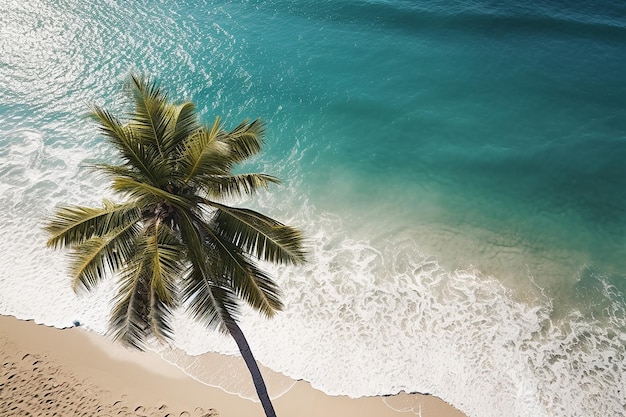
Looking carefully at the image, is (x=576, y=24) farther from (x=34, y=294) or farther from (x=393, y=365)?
(x=34, y=294)

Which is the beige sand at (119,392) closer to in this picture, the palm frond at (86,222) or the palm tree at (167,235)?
the palm tree at (167,235)

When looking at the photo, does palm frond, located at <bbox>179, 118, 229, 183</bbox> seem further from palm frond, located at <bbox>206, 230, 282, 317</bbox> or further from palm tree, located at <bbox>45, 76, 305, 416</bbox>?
palm frond, located at <bbox>206, 230, 282, 317</bbox>

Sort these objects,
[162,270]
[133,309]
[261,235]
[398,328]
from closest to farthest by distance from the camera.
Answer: [162,270], [133,309], [261,235], [398,328]

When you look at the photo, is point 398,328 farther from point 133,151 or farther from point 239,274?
point 133,151

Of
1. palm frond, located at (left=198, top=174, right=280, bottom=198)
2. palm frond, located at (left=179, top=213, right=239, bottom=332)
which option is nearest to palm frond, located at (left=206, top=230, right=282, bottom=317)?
palm frond, located at (left=179, top=213, right=239, bottom=332)

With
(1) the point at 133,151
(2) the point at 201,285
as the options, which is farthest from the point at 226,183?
(2) the point at 201,285

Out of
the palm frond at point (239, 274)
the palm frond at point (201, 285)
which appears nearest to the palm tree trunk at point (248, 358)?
the palm frond at point (201, 285)
